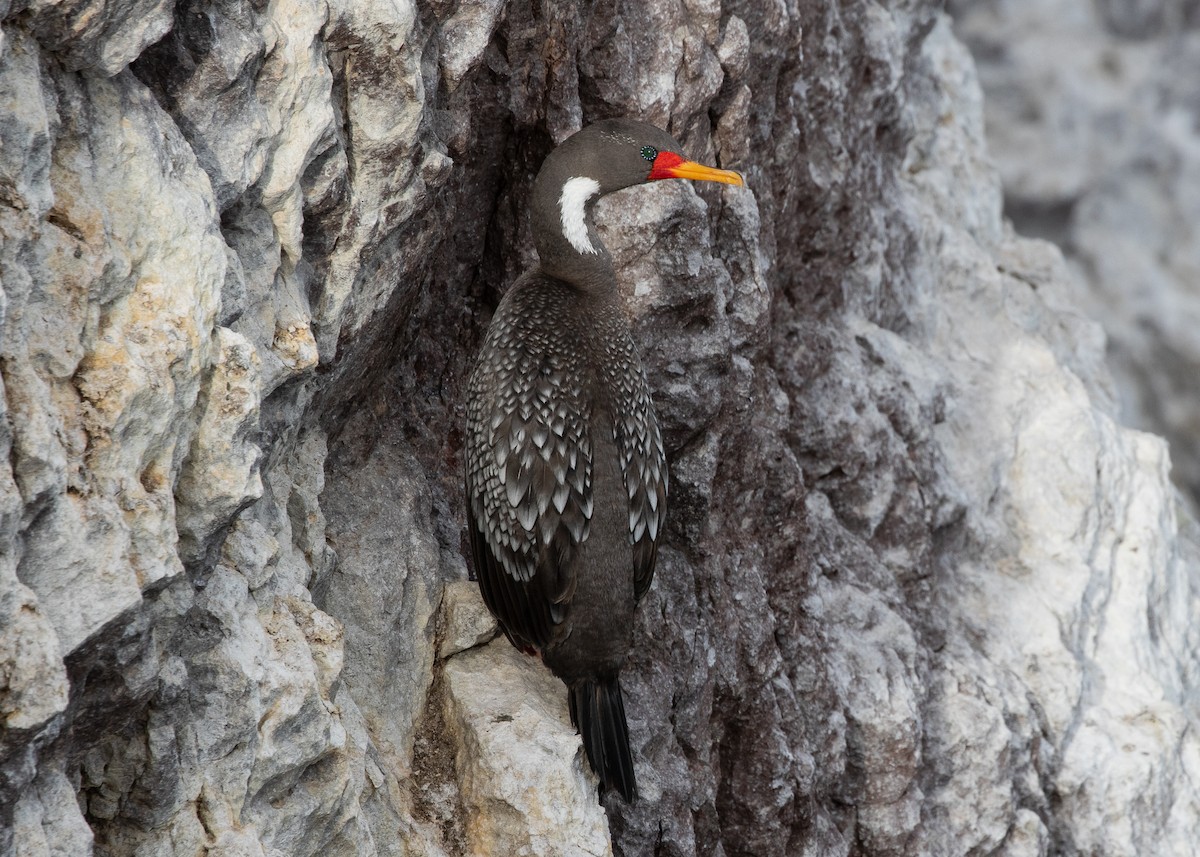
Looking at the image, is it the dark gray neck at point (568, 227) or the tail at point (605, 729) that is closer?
the tail at point (605, 729)

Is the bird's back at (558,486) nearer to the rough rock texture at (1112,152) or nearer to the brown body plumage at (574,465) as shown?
the brown body plumage at (574,465)

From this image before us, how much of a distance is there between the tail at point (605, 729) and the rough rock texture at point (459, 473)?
0.41 feet

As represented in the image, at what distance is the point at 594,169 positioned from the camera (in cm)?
566

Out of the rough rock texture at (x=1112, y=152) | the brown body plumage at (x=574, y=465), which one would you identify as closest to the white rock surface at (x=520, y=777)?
the brown body plumage at (x=574, y=465)

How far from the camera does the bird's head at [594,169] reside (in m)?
5.64

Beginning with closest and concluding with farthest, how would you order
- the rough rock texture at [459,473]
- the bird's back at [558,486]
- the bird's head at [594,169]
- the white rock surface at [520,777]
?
1. the rough rock texture at [459,473]
2. the white rock surface at [520,777]
3. the bird's back at [558,486]
4. the bird's head at [594,169]

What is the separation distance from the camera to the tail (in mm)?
5371

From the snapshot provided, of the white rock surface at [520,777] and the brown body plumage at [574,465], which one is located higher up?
the brown body plumage at [574,465]

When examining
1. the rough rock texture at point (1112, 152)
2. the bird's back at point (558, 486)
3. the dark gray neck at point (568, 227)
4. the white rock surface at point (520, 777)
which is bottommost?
the white rock surface at point (520, 777)

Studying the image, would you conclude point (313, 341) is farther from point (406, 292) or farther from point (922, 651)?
point (922, 651)

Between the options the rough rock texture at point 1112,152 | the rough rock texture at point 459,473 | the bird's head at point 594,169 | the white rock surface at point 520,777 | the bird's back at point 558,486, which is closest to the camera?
the rough rock texture at point 459,473

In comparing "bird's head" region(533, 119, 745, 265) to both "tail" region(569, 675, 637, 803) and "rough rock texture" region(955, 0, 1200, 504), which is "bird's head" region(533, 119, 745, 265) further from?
"rough rock texture" region(955, 0, 1200, 504)

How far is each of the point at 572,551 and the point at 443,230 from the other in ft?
4.78

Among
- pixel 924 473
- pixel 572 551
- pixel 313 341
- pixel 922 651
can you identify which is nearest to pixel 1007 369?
pixel 924 473
